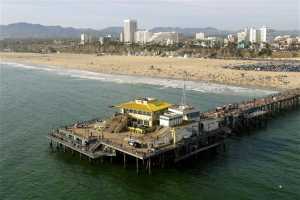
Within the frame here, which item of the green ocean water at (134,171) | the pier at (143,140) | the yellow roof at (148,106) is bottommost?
the green ocean water at (134,171)

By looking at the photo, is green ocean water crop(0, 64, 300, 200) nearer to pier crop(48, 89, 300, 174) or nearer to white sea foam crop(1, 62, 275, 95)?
pier crop(48, 89, 300, 174)

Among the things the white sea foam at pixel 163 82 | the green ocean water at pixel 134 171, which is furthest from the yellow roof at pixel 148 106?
the white sea foam at pixel 163 82

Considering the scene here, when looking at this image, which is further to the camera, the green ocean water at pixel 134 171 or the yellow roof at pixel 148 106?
the yellow roof at pixel 148 106

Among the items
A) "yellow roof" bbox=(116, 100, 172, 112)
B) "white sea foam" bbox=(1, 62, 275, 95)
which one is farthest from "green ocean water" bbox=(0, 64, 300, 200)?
"white sea foam" bbox=(1, 62, 275, 95)

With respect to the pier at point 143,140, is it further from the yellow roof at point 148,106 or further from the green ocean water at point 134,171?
the yellow roof at point 148,106

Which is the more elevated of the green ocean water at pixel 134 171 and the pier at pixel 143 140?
the pier at pixel 143 140

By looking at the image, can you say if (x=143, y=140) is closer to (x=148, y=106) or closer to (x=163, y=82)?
(x=148, y=106)

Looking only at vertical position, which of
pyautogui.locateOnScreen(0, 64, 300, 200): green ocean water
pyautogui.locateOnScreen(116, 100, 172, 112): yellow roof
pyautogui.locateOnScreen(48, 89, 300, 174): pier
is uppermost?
pyautogui.locateOnScreen(116, 100, 172, 112): yellow roof

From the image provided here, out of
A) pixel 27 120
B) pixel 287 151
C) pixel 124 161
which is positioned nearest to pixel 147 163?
pixel 124 161

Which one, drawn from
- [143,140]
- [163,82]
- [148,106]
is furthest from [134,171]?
[163,82]
